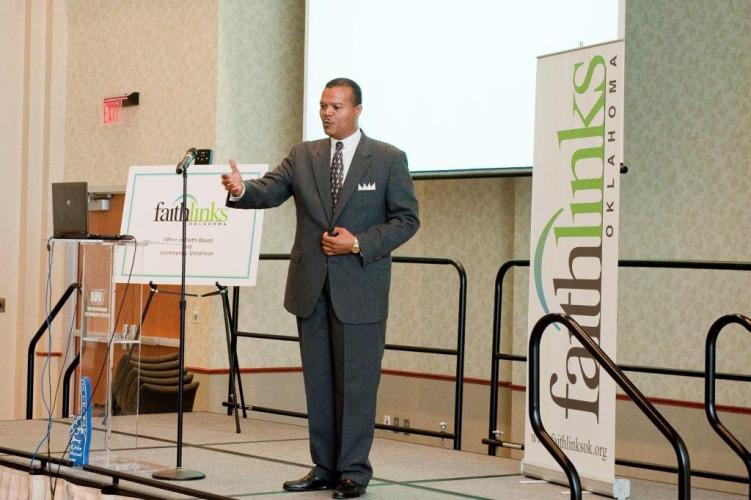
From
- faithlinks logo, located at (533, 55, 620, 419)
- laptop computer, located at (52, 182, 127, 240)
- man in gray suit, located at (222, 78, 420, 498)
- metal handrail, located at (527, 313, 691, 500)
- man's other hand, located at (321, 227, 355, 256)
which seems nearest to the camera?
metal handrail, located at (527, 313, 691, 500)

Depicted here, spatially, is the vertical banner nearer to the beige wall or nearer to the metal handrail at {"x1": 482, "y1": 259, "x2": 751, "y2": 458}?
the metal handrail at {"x1": 482, "y1": 259, "x2": 751, "y2": 458}

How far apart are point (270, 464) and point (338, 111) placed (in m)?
1.76

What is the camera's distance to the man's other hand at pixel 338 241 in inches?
155

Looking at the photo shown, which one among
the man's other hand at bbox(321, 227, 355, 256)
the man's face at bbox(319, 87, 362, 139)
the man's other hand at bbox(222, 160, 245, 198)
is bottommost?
the man's other hand at bbox(321, 227, 355, 256)

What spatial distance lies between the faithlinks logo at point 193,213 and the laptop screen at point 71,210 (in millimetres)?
1298

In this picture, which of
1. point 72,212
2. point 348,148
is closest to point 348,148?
point 348,148

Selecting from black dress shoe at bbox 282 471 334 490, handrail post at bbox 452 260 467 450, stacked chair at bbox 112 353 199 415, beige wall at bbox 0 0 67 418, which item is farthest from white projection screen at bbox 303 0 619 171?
black dress shoe at bbox 282 471 334 490

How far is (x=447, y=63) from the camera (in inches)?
259

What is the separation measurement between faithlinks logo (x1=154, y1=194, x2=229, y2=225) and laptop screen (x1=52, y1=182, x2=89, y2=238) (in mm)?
1298

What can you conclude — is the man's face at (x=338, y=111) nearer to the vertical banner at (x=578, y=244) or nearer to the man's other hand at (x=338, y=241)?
the man's other hand at (x=338, y=241)

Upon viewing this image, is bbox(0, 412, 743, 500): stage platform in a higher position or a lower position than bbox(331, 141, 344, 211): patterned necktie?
lower

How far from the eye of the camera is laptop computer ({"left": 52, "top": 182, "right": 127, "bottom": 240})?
4527 millimetres

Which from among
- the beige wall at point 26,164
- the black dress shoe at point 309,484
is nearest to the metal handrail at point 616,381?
the black dress shoe at point 309,484

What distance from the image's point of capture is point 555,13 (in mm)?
6012
